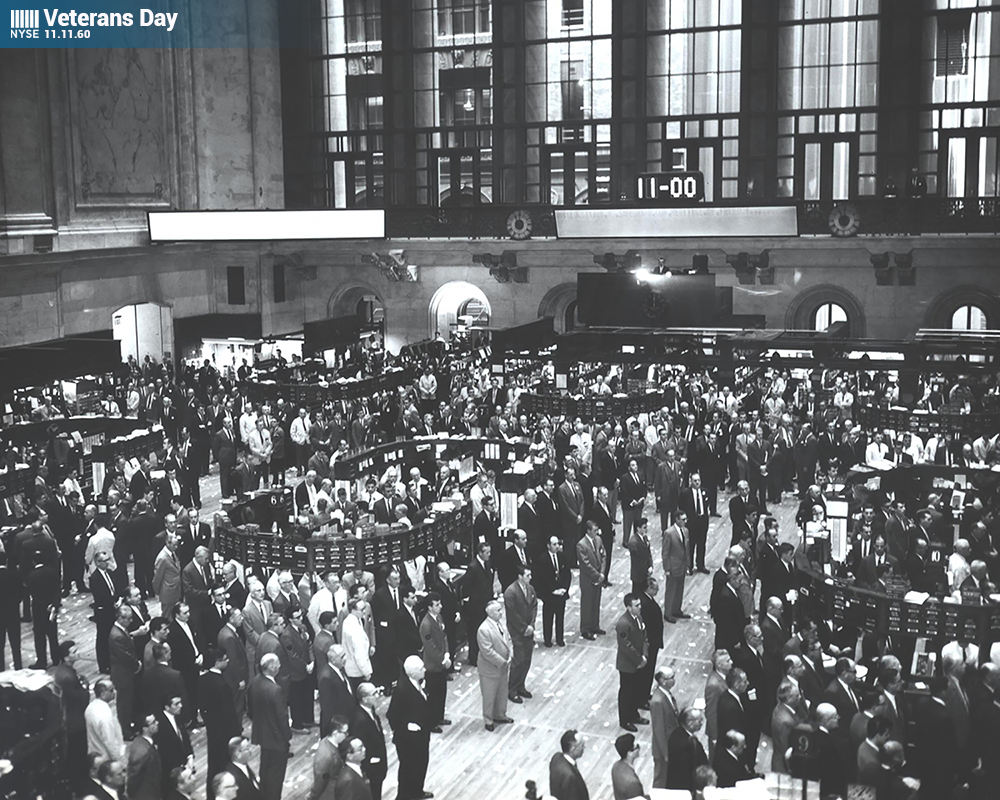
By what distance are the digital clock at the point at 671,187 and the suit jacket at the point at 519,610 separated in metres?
17.2

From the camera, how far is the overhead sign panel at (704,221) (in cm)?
2794

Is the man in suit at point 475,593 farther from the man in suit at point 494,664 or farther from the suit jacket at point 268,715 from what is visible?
the suit jacket at point 268,715

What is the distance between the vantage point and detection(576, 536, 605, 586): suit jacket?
1302cm

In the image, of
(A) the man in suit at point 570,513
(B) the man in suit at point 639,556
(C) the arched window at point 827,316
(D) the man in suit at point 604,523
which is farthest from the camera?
(C) the arched window at point 827,316

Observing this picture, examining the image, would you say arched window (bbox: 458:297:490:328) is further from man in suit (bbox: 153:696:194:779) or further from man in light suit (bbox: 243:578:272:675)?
man in suit (bbox: 153:696:194:779)

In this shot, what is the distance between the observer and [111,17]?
32.5 meters

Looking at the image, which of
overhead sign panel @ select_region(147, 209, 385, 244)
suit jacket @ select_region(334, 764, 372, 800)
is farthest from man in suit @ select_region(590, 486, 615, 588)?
overhead sign panel @ select_region(147, 209, 385, 244)

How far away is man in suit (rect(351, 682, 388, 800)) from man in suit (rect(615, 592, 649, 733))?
263 cm

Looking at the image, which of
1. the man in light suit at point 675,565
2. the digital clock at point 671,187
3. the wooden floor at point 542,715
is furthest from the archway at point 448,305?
the man in light suit at point 675,565

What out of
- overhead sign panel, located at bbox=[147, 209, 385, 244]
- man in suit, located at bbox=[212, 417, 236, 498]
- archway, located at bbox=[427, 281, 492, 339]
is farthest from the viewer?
archway, located at bbox=[427, 281, 492, 339]

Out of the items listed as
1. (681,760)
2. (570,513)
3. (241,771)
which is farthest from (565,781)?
(570,513)

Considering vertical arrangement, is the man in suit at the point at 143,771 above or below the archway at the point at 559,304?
below

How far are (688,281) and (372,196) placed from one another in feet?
45.2

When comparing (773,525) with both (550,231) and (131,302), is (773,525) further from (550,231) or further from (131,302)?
(131,302)
